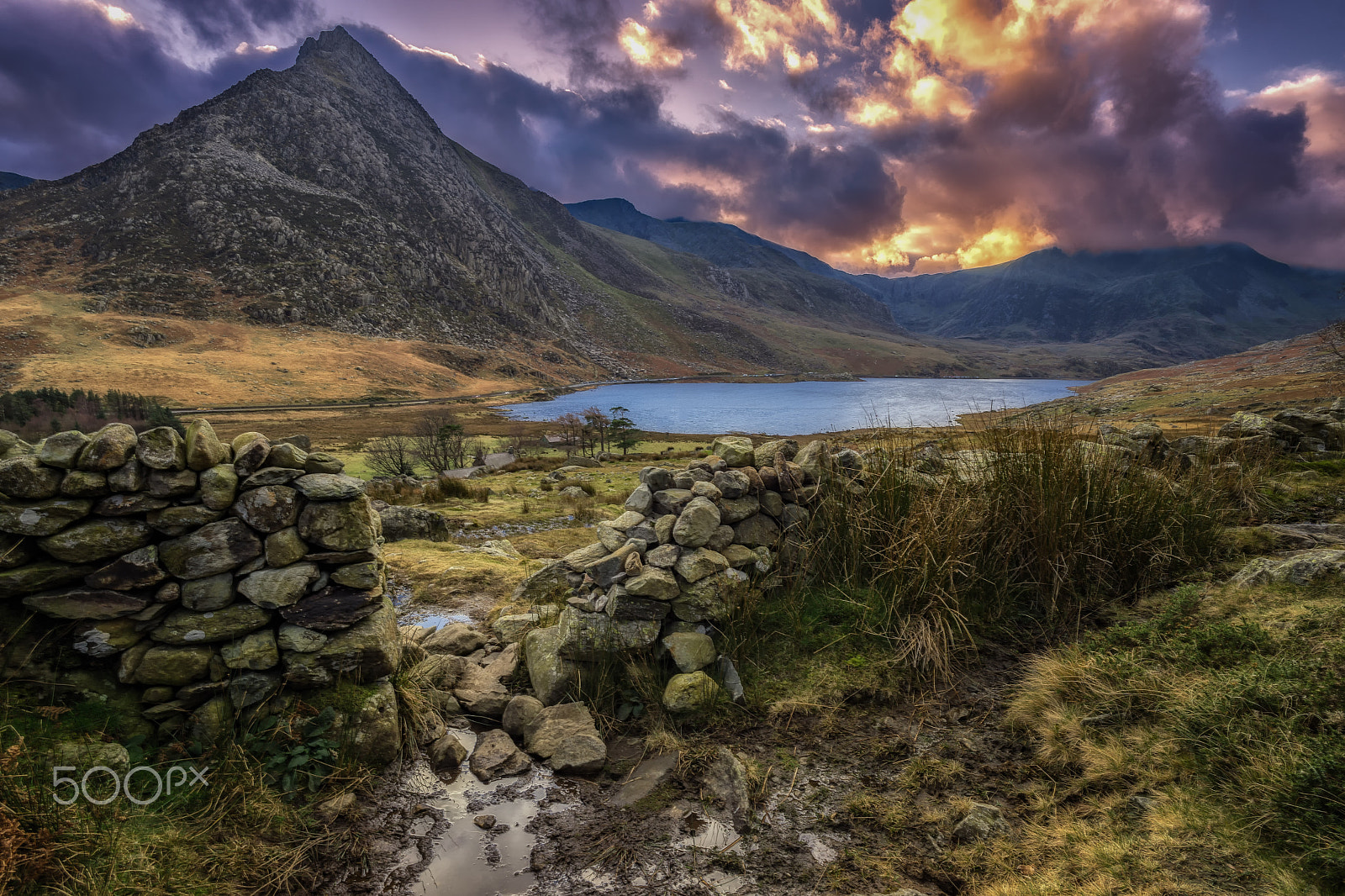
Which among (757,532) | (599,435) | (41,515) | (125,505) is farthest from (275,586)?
(599,435)

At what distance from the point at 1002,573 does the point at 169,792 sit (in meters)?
6.87

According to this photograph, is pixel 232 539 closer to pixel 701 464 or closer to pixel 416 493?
pixel 701 464

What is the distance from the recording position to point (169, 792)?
3420 mm

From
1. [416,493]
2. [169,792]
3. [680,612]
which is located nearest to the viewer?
[169,792]

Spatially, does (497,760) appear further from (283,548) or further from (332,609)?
(283,548)

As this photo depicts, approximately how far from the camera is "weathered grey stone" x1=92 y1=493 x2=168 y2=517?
370 centimetres

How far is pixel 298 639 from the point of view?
4.15m

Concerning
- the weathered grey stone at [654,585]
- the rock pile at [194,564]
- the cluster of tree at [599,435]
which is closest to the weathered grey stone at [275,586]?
the rock pile at [194,564]

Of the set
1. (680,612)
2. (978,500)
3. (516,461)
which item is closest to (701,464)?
(680,612)

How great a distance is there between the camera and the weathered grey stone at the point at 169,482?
3.83 m

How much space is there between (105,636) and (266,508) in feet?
3.99

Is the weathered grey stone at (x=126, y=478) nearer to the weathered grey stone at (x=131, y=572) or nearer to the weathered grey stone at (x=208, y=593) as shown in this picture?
the weathered grey stone at (x=131, y=572)

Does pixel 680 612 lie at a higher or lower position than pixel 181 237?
lower

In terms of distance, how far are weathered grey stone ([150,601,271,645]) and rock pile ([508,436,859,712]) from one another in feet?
7.96
